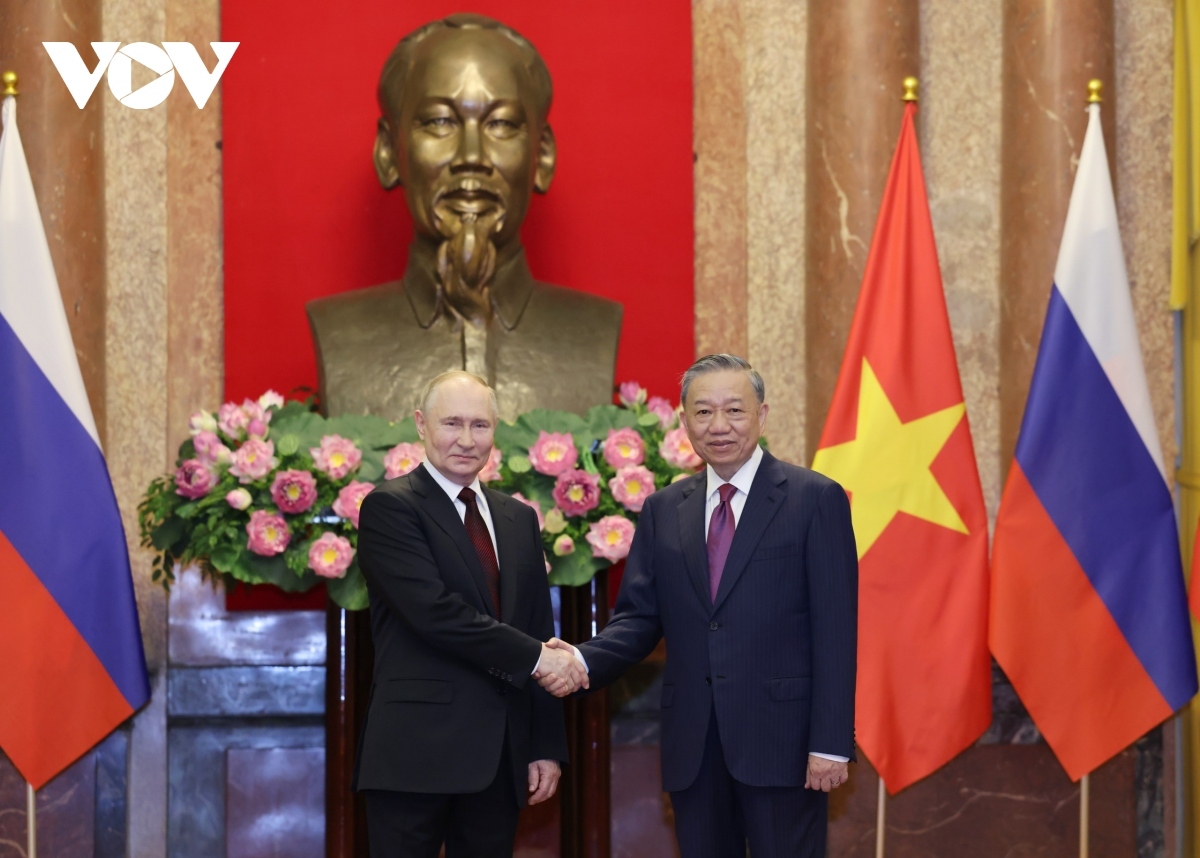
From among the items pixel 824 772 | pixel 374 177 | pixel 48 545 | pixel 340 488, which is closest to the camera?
pixel 824 772

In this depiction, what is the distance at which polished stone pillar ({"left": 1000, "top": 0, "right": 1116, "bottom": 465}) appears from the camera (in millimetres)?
4738

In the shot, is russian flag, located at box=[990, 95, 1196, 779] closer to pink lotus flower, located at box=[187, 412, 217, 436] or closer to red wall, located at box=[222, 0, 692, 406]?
red wall, located at box=[222, 0, 692, 406]

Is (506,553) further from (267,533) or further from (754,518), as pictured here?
(267,533)

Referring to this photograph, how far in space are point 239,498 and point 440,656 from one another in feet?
3.11

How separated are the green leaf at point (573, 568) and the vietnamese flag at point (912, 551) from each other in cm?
79

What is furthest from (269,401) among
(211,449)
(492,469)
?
(492,469)

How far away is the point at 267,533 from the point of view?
354cm

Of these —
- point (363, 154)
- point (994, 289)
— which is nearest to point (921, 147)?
point (994, 289)

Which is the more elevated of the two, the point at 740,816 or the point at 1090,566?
the point at 1090,566

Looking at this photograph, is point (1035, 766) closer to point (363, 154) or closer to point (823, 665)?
point (823, 665)

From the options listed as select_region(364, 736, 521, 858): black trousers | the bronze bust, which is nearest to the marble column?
the bronze bust

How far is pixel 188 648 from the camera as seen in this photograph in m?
4.55

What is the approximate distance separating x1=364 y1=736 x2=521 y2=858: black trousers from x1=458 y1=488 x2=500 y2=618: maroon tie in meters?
0.32

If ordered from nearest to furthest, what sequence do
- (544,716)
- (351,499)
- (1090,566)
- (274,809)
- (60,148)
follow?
1. (544,716)
2. (351,499)
3. (1090,566)
4. (274,809)
5. (60,148)
